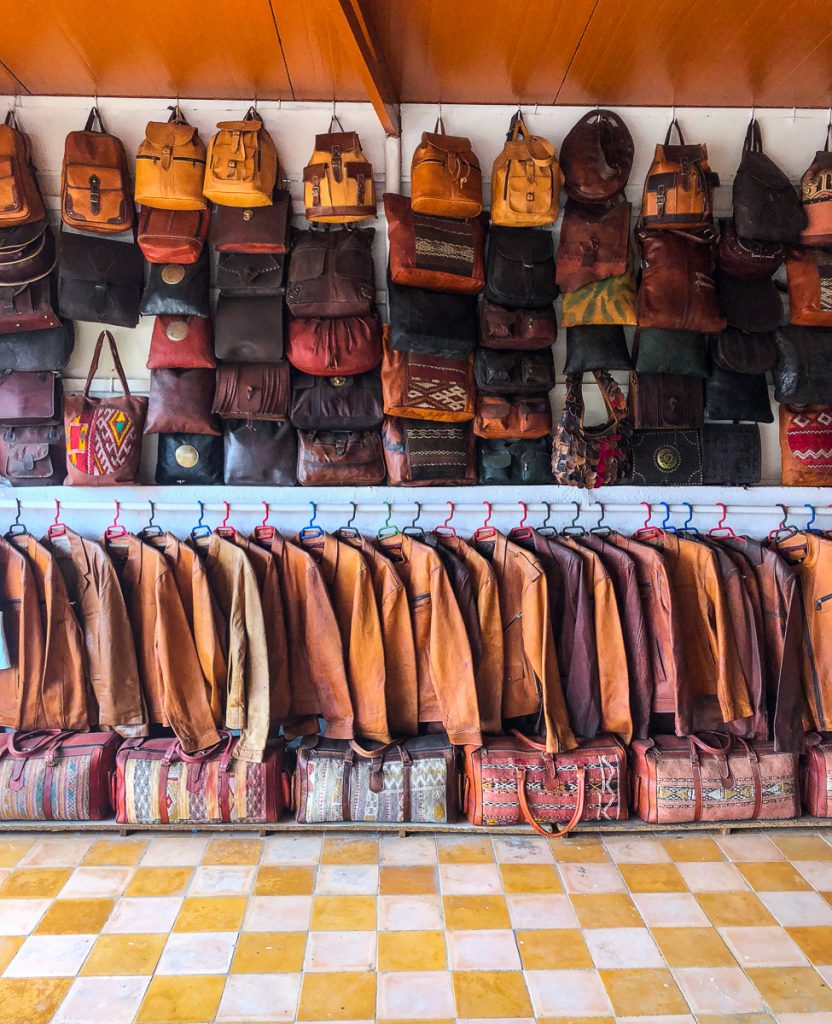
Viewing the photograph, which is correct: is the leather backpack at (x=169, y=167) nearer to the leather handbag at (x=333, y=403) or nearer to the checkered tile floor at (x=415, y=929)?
the leather handbag at (x=333, y=403)

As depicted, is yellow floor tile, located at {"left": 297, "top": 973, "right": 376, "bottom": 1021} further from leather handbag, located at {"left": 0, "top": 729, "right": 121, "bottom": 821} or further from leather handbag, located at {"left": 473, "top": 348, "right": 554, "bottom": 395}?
leather handbag, located at {"left": 473, "top": 348, "right": 554, "bottom": 395}

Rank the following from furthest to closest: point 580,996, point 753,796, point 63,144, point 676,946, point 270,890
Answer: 1. point 63,144
2. point 753,796
3. point 270,890
4. point 676,946
5. point 580,996

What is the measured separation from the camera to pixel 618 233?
354 cm

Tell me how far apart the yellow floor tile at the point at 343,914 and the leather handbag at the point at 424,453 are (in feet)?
5.67

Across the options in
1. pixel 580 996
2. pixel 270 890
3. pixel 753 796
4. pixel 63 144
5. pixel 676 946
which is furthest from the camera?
pixel 63 144

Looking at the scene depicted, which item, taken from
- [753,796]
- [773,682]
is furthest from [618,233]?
[753,796]

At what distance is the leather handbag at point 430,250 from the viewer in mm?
3402

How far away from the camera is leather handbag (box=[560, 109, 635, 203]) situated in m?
3.48

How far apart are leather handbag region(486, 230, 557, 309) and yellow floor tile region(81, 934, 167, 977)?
2872 mm

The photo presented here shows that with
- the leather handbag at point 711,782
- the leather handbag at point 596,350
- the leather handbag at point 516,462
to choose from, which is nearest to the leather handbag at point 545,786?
the leather handbag at point 711,782

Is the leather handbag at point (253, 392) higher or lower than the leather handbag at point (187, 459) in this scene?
higher

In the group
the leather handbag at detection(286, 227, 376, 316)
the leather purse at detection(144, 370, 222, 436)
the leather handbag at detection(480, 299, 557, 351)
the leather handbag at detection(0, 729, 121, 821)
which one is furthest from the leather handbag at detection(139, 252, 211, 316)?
the leather handbag at detection(0, 729, 121, 821)

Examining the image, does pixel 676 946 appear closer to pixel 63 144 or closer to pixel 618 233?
pixel 618 233

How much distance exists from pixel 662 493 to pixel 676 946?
1.94 m
